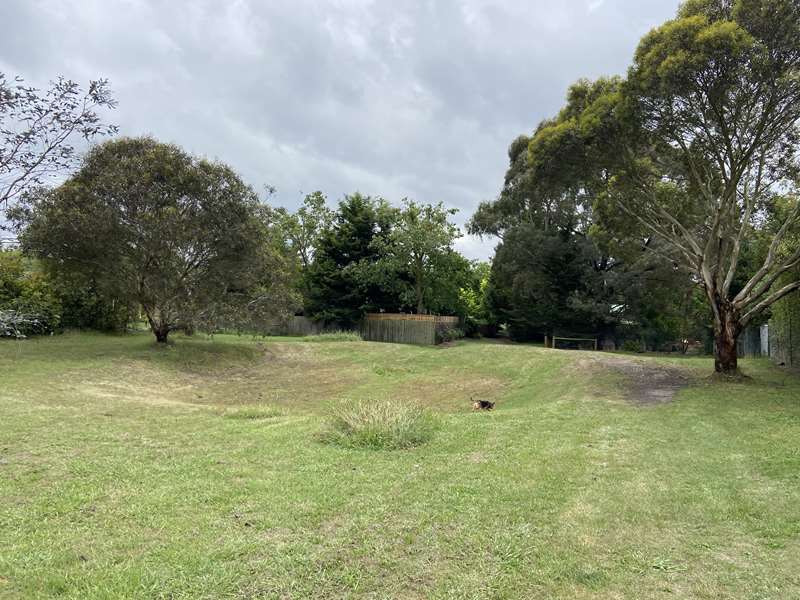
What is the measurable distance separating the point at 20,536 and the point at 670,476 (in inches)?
215

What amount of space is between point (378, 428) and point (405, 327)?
2052 cm

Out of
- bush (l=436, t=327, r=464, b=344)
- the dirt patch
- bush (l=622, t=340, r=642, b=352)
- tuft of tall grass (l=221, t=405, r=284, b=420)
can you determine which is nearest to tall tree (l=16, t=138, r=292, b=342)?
tuft of tall grass (l=221, t=405, r=284, b=420)

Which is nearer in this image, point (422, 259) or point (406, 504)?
point (406, 504)

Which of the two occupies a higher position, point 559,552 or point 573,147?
point 573,147

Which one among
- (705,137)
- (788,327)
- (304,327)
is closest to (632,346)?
(788,327)

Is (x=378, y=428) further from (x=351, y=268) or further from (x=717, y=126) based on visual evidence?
(x=351, y=268)

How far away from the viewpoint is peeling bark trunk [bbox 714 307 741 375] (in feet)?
39.7

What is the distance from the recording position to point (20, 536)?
11.3 feet

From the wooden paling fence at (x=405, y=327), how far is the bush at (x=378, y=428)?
1918cm

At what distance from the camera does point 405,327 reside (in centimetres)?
2702

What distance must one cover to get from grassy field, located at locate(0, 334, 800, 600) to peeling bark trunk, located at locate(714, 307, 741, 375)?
2.60m

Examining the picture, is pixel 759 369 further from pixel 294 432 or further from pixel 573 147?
pixel 294 432

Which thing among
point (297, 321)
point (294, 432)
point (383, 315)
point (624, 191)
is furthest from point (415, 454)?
point (297, 321)

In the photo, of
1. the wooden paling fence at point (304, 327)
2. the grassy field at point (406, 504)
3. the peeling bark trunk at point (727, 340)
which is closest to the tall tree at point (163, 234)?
the grassy field at point (406, 504)
